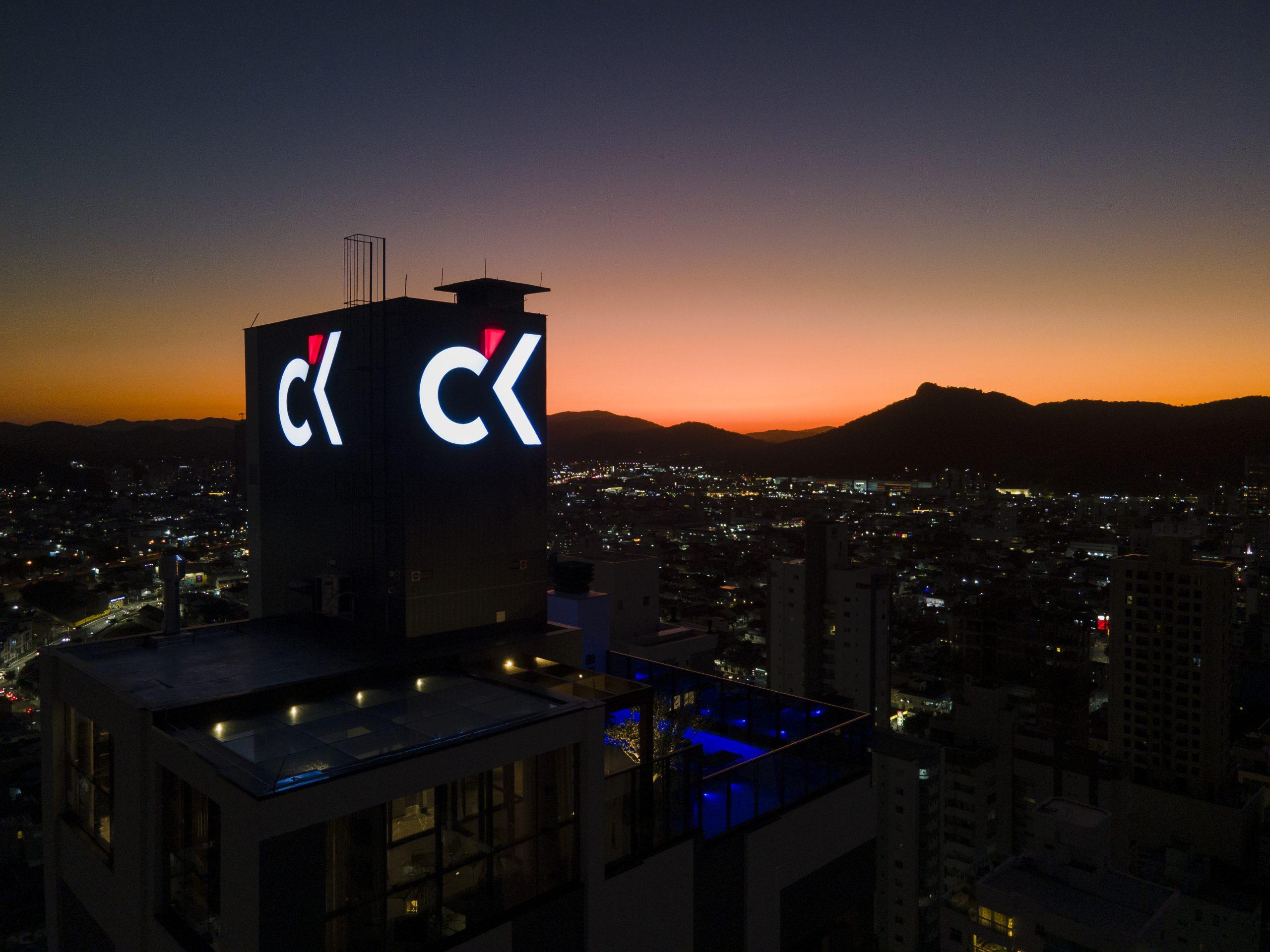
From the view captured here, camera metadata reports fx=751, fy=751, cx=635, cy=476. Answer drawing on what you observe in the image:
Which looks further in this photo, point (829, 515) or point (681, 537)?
point (829, 515)

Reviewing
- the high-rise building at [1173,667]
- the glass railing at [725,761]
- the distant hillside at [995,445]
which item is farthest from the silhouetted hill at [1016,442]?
the glass railing at [725,761]

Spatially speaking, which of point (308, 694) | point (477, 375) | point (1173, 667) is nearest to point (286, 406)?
point (477, 375)

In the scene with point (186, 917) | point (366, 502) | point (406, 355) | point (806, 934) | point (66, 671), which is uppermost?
point (406, 355)

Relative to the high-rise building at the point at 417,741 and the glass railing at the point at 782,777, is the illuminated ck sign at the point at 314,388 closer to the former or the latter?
the high-rise building at the point at 417,741

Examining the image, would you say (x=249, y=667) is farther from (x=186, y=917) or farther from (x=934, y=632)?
(x=934, y=632)

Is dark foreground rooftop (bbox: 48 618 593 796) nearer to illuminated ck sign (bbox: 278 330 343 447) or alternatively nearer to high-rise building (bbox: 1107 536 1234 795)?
illuminated ck sign (bbox: 278 330 343 447)

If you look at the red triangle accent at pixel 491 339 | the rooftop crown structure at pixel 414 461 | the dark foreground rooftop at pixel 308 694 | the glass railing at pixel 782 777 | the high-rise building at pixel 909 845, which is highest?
the red triangle accent at pixel 491 339

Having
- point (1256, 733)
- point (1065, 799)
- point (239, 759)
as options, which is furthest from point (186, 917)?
point (1256, 733)
